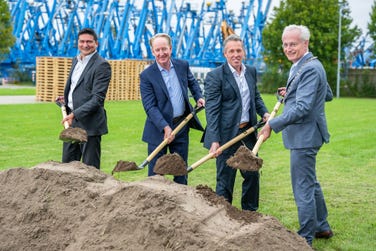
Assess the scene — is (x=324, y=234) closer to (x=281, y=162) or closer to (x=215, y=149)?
(x=215, y=149)

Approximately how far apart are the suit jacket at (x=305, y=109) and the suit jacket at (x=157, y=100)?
1.35m

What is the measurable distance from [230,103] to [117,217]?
7.98ft

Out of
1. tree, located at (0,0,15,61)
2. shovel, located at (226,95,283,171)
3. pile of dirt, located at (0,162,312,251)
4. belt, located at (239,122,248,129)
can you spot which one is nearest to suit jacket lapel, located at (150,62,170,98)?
belt, located at (239,122,248,129)

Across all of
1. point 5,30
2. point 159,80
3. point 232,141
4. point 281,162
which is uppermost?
point 5,30

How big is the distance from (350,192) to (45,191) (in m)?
5.05

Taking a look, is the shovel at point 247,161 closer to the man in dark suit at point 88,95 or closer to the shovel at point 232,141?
the shovel at point 232,141

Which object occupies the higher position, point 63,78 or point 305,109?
point 305,109

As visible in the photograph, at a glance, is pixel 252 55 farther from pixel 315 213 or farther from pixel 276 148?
pixel 315 213

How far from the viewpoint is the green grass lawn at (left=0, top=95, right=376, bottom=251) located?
7.05 metres

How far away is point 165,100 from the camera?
6.62 metres

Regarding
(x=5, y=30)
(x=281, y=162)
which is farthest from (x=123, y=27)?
(x=281, y=162)

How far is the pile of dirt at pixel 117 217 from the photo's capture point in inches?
163

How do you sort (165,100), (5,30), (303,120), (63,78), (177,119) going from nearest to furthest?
(303,120), (165,100), (177,119), (63,78), (5,30)

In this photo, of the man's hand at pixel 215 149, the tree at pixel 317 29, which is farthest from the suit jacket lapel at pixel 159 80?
the tree at pixel 317 29
